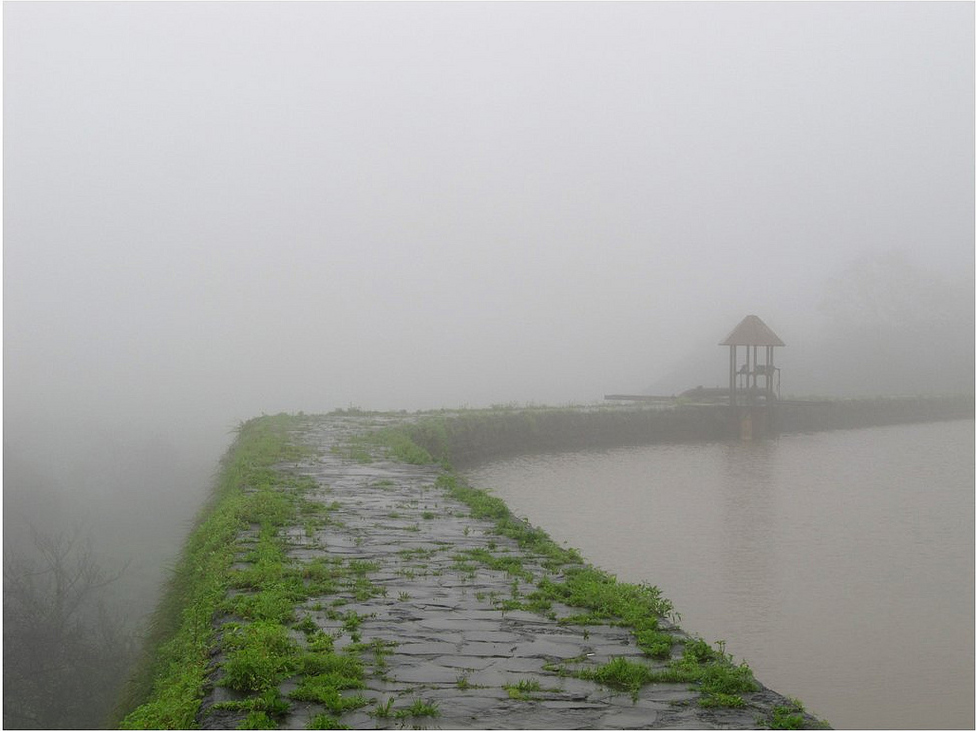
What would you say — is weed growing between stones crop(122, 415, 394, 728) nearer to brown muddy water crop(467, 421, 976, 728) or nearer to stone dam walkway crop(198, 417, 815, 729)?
stone dam walkway crop(198, 417, 815, 729)

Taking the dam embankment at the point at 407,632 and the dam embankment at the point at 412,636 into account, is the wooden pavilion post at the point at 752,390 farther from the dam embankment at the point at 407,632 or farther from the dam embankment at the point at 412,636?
the dam embankment at the point at 412,636

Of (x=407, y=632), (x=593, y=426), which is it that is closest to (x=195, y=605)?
(x=407, y=632)

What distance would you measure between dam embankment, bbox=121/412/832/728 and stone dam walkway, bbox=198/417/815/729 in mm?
14

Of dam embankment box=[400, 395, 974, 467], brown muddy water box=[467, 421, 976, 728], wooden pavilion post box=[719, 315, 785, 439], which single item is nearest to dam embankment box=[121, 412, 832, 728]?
brown muddy water box=[467, 421, 976, 728]

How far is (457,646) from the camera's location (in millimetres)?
5711

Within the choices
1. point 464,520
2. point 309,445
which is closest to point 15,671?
point 309,445

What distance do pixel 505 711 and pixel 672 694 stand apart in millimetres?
928

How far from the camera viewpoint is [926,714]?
6.90 metres

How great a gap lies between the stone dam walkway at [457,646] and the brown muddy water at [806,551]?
2.12 meters

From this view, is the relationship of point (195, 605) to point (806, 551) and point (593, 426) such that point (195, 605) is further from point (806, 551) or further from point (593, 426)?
point (593, 426)

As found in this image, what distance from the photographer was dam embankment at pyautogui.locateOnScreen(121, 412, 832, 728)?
4.76 meters

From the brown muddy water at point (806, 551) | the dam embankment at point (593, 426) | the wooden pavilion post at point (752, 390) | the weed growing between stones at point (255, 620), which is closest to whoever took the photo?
the weed growing between stones at point (255, 620)

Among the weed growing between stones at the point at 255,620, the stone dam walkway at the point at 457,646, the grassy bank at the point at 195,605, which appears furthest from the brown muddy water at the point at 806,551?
the grassy bank at the point at 195,605

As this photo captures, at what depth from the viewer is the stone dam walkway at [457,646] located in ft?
15.4
